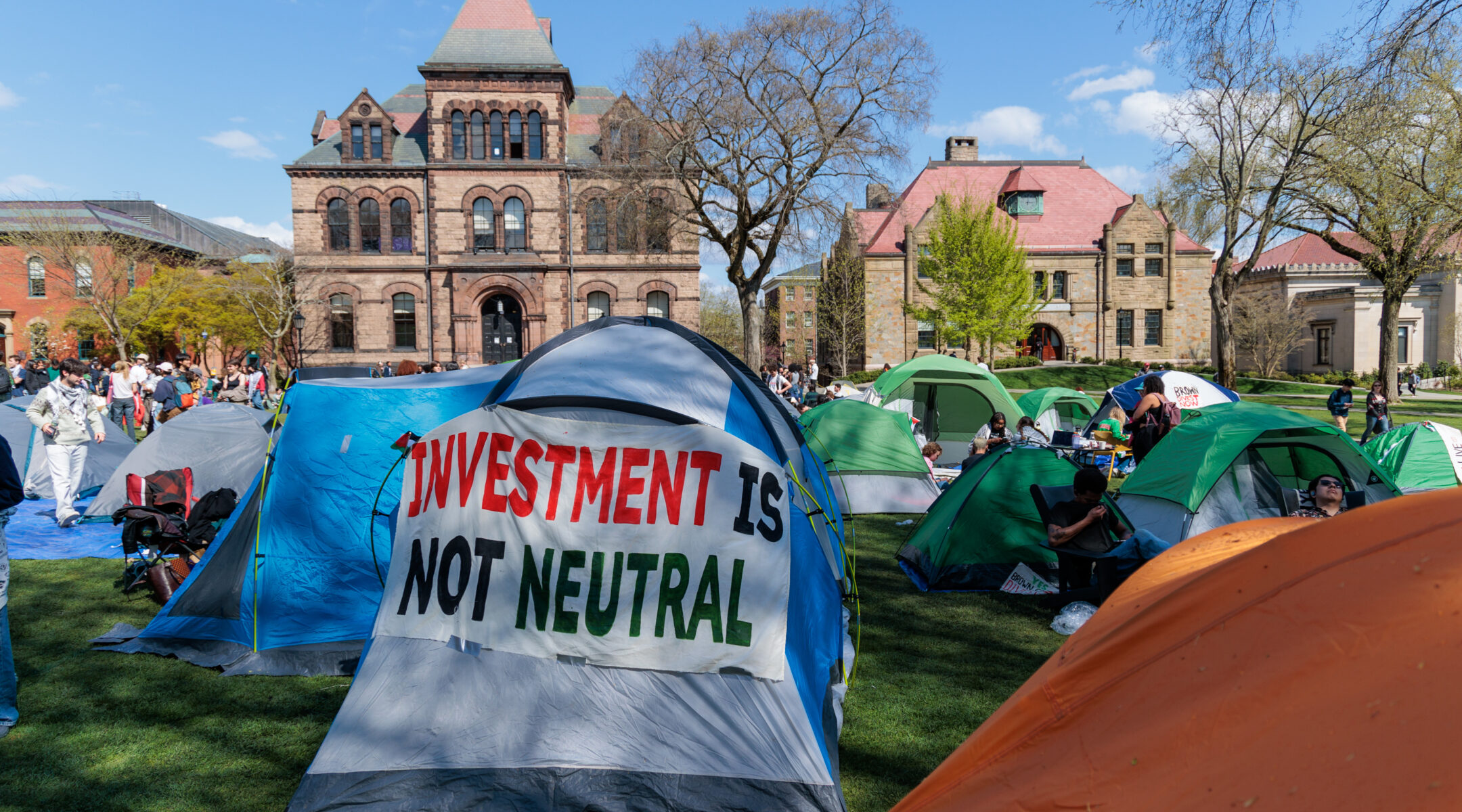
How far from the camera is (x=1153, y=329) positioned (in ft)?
132

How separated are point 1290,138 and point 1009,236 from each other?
37.5 feet

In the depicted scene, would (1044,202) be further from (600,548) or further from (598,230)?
(600,548)

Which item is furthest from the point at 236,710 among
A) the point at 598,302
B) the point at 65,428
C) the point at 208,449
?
the point at 598,302

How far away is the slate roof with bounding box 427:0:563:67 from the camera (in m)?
32.9

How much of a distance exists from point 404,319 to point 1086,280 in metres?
32.1


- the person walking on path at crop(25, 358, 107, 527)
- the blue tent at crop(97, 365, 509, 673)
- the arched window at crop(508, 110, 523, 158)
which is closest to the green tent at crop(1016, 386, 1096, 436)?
the blue tent at crop(97, 365, 509, 673)

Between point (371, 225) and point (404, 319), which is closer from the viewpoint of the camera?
point (371, 225)

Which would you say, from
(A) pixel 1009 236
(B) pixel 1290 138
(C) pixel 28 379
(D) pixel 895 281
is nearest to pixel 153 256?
(C) pixel 28 379

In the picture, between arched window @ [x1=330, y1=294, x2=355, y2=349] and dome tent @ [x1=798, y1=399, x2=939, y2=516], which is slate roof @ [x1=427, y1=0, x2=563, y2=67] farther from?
dome tent @ [x1=798, y1=399, x2=939, y2=516]

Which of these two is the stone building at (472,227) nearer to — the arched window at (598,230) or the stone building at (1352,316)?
the arched window at (598,230)

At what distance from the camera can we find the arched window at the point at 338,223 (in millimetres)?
33656

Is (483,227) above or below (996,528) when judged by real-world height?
above

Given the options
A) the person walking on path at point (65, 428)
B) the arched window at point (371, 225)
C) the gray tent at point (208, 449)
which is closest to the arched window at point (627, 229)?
the arched window at point (371, 225)

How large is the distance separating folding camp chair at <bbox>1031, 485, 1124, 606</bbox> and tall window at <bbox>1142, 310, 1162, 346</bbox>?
38.2 meters
